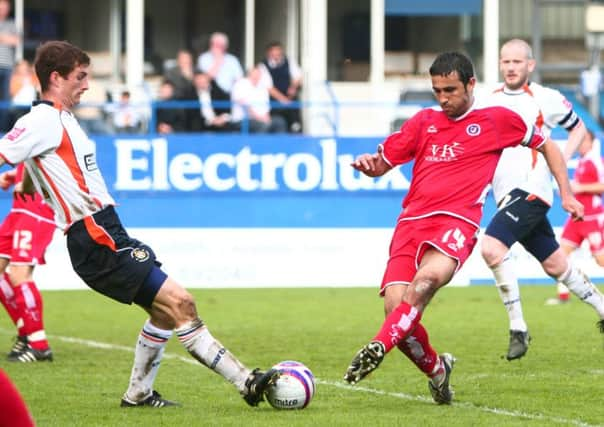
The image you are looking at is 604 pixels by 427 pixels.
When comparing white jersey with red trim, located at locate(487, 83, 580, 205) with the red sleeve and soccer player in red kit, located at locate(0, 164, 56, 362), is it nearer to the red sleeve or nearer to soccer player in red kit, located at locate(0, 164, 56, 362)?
the red sleeve

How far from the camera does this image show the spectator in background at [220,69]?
23.2 metres

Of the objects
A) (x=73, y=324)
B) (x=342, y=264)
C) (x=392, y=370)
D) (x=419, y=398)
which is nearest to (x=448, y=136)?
(x=419, y=398)

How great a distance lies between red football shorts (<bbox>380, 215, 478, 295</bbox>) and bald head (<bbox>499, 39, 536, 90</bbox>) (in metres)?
3.11

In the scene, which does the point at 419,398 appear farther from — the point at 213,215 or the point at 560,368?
the point at 213,215

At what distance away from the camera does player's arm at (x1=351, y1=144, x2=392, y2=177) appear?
8820mm

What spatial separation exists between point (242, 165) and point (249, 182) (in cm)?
26

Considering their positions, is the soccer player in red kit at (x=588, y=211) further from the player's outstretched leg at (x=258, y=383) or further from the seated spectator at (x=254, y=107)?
the player's outstretched leg at (x=258, y=383)

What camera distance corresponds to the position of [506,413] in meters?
8.41

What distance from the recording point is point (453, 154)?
8.77 m

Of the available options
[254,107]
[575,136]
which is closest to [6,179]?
[575,136]

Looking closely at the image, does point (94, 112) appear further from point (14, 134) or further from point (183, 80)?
point (14, 134)

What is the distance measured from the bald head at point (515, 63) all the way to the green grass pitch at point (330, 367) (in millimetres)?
2167

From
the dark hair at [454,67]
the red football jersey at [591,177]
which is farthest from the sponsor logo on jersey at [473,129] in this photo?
the red football jersey at [591,177]

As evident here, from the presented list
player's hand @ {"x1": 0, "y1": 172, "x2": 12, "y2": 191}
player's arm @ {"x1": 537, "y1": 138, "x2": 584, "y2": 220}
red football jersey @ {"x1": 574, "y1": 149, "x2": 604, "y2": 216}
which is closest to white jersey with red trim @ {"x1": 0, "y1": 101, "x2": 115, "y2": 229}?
player's hand @ {"x1": 0, "y1": 172, "x2": 12, "y2": 191}
